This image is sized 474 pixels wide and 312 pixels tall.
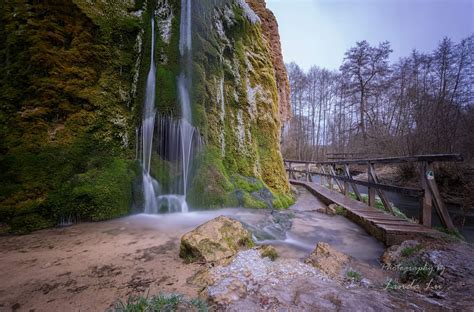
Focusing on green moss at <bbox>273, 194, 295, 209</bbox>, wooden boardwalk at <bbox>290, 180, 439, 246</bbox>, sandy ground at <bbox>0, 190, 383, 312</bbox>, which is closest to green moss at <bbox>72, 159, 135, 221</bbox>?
sandy ground at <bbox>0, 190, 383, 312</bbox>

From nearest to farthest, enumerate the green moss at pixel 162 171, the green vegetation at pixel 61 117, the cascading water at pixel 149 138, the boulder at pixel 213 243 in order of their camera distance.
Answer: the boulder at pixel 213 243, the green vegetation at pixel 61 117, the cascading water at pixel 149 138, the green moss at pixel 162 171

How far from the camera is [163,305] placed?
1.78 meters

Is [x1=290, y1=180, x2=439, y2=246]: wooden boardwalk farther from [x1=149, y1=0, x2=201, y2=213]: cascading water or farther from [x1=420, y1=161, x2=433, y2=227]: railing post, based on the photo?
[x1=149, y1=0, x2=201, y2=213]: cascading water

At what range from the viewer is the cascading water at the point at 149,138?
588 cm

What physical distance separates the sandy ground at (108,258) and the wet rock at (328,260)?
39cm

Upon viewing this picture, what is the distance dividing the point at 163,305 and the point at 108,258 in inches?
64.2

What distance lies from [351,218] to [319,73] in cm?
2711

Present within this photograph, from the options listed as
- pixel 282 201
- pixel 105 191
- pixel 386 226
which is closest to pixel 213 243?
pixel 386 226

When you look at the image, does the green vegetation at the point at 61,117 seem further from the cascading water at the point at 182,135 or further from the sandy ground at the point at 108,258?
the cascading water at the point at 182,135

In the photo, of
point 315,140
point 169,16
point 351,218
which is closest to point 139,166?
point 169,16

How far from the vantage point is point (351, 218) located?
558 centimetres

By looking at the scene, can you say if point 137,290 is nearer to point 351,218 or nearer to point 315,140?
point 351,218

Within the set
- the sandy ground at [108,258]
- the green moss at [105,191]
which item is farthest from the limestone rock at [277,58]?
the sandy ground at [108,258]

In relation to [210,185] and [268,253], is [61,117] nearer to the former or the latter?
[210,185]
